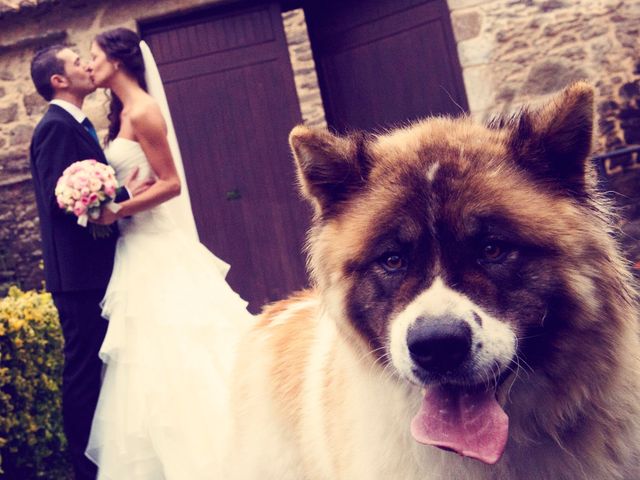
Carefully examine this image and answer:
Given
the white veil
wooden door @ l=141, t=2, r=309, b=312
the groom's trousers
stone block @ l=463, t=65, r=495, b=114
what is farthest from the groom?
stone block @ l=463, t=65, r=495, b=114

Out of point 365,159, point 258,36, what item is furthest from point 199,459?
point 258,36

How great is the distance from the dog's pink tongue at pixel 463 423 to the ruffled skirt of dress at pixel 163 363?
5.59 feet

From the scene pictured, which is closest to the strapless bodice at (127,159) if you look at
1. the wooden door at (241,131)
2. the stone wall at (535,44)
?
the wooden door at (241,131)

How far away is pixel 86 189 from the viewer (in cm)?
394

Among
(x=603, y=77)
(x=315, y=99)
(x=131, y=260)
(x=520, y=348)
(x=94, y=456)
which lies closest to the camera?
(x=520, y=348)

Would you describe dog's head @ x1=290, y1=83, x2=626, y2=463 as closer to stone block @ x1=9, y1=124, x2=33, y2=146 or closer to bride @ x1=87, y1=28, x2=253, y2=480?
bride @ x1=87, y1=28, x2=253, y2=480

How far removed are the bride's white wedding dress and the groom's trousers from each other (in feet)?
0.29

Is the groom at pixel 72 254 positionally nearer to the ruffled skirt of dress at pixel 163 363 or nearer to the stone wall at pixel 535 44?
the ruffled skirt of dress at pixel 163 363

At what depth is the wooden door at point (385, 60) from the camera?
8.49 metres

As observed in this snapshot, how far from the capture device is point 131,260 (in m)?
4.34

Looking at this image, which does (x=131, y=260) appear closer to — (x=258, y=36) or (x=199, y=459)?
(x=199, y=459)

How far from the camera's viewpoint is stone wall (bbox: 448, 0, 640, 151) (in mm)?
8273

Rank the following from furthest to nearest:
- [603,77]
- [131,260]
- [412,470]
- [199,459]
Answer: [603,77] → [131,260] → [199,459] → [412,470]

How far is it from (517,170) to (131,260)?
2.77 metres
